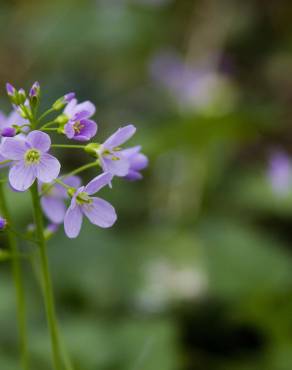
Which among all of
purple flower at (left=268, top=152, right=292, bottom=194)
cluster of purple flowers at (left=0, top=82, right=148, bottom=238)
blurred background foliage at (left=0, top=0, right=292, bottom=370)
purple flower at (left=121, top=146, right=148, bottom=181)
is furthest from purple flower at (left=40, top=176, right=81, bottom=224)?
purple flower at (left=268, top=152, right=292, bottom=194)

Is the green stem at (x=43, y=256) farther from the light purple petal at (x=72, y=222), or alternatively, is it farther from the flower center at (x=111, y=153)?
the flower center at (x=111, y=153)

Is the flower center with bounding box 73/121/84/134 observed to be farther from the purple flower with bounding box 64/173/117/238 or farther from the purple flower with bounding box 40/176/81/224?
the purple flower with bounding box 40/176/81/224

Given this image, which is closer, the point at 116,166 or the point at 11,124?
the point at 116,166

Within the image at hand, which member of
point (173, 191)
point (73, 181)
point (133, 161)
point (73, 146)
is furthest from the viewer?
point (173, 191)

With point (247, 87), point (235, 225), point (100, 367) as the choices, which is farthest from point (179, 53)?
point (100, 367)

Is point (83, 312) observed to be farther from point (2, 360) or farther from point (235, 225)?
point (235, 225)

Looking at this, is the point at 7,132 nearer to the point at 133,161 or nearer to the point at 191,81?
the point at 133,161

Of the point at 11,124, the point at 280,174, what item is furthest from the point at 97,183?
the point at 280,174
